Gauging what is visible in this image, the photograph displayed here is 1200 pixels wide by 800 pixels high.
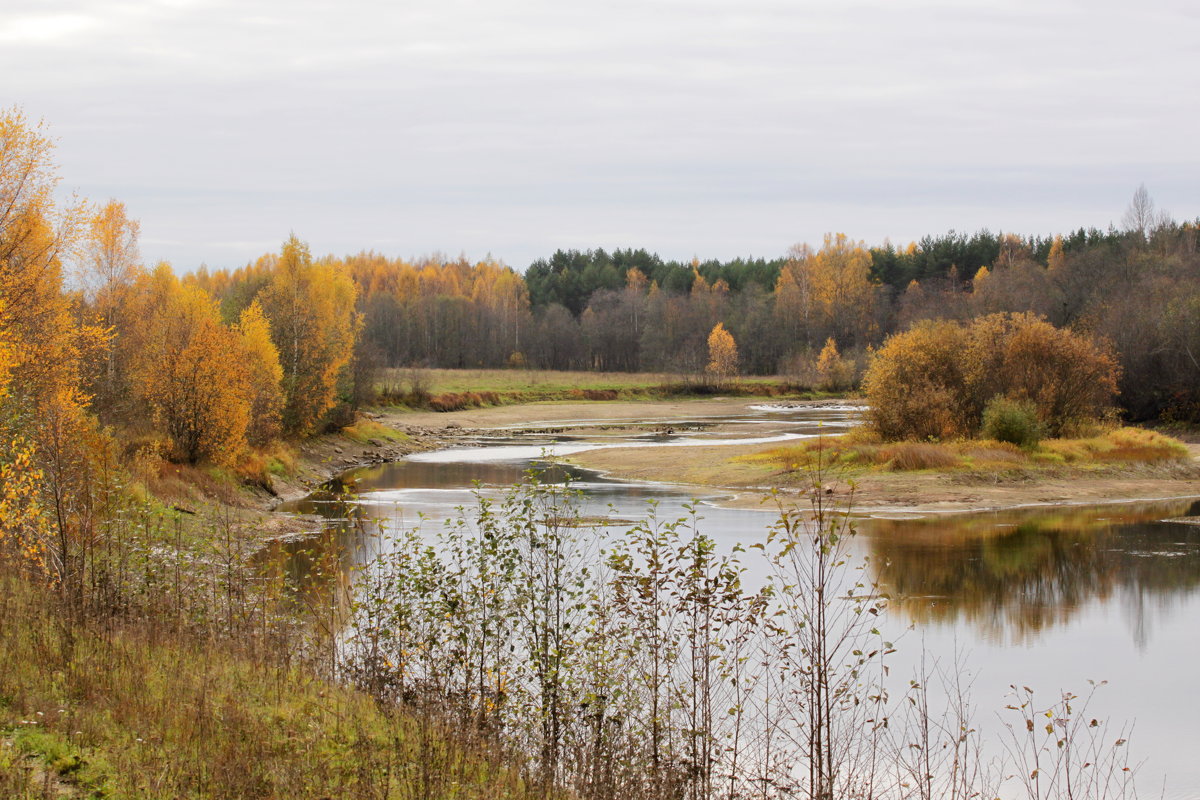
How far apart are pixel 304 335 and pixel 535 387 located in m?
53.8

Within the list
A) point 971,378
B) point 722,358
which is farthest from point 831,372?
point 971,378

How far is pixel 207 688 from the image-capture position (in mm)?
10367

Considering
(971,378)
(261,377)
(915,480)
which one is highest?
(261,377)

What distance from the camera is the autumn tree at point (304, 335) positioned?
50750mm

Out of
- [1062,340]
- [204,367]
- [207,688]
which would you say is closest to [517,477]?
[204,367]

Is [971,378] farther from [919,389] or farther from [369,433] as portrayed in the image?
[369,433]

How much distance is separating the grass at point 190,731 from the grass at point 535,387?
75053 millimetres

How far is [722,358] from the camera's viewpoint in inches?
4555

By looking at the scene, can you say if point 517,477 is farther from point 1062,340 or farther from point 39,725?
point 39,725

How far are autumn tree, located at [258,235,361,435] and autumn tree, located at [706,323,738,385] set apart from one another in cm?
6260

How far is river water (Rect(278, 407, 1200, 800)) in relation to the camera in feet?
50.3

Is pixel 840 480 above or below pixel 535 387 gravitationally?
below

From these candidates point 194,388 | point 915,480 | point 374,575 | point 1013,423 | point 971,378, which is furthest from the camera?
point 971,378

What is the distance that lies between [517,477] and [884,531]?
17655 millimetres
